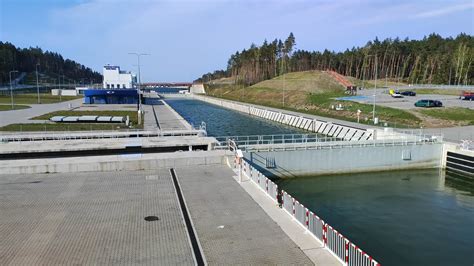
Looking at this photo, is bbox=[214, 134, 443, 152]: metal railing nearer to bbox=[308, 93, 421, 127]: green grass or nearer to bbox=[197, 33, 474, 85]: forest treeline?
bbox=[308, 93, 421, 127]: green grass

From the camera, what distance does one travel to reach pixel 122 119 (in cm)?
4922

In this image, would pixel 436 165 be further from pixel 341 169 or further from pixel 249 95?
pixel 249 95

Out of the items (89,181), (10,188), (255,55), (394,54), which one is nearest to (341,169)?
(89,181)

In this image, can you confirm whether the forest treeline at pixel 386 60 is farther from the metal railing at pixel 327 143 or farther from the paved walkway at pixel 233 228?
→ the paved walkway at pixel 233 228

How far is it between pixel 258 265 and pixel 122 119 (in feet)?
137

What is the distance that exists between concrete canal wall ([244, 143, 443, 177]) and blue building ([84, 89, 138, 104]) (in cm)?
6165

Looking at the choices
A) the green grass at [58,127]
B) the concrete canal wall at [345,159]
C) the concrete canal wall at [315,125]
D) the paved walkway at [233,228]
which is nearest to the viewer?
the paved walkway at [233,228]

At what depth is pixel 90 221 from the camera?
14602 millimetres

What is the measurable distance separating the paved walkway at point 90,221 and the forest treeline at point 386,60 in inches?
4097

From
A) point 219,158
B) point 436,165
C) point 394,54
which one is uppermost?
point 394,54

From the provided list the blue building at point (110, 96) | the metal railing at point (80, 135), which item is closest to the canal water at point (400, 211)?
the metal railing at point (80, 135)

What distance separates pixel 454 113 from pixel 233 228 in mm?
45015

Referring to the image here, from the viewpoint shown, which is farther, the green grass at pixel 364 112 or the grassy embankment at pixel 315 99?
the grassy embankment at pixel 315 99

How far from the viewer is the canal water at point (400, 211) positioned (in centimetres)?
1708
